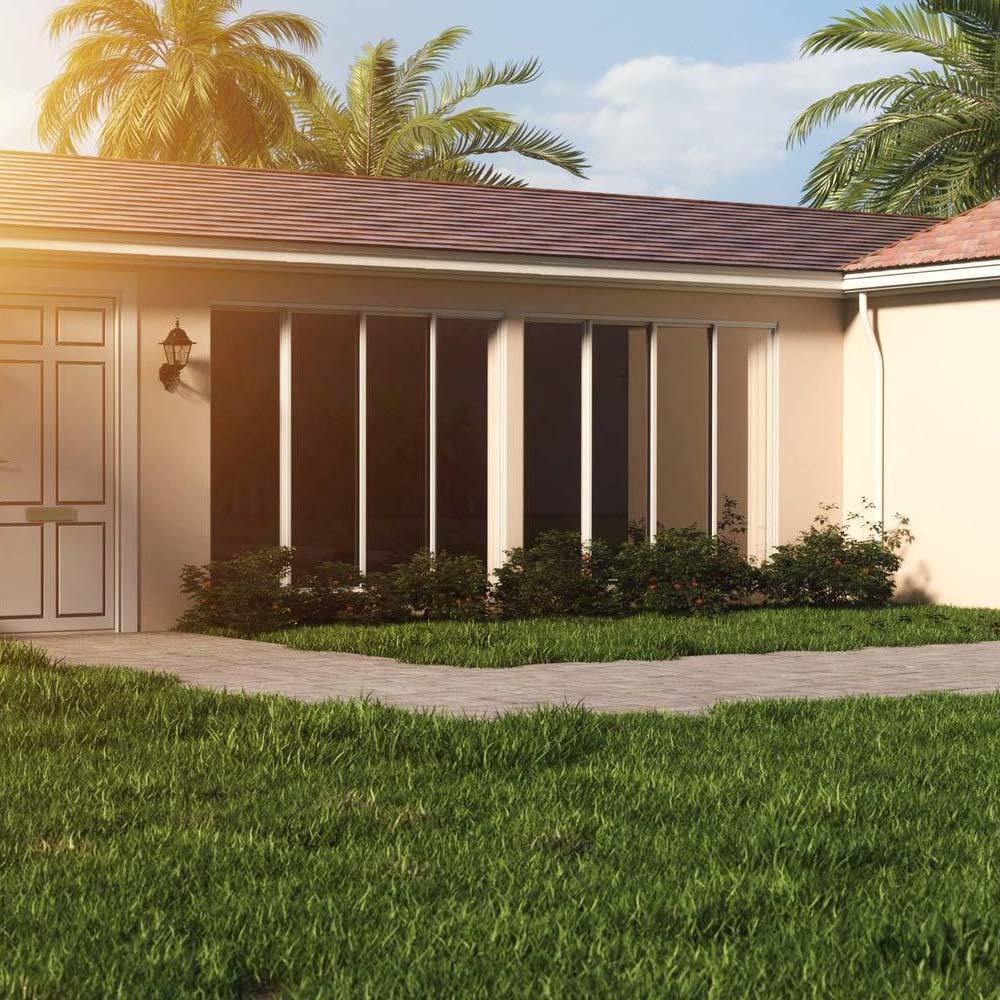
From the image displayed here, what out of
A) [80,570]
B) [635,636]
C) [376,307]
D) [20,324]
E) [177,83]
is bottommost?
[635,636]

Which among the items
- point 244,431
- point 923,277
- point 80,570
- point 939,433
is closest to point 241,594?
point 80,570

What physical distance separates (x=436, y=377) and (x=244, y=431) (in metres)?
1.87

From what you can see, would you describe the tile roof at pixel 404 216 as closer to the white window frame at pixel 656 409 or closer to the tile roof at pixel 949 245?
the tile roof at pixel 949 245

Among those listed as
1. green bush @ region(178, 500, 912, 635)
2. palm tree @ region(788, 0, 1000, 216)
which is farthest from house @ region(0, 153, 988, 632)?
palm tree @ region(788, 0, 1000, 216)

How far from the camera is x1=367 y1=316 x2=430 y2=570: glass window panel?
14.1 metres

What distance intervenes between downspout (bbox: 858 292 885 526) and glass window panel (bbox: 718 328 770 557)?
1.02m

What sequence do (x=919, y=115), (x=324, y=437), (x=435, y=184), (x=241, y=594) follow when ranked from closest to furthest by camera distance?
1. (x=241, y=594)
2. (x=324, y=437)
3. (x=435, y=184)
4. (x=919, y=115)

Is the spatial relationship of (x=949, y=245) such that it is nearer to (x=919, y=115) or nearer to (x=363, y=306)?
(x=363, y=306)

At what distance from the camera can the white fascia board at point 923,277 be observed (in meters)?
14.3

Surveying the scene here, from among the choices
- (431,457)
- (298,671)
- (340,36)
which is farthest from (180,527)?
(340,36)

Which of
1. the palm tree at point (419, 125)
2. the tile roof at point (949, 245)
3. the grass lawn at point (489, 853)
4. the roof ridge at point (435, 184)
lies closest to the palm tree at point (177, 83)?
the palm tree at point (419, 125)

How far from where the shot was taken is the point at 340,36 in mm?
33844

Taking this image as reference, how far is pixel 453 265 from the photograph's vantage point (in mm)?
14086

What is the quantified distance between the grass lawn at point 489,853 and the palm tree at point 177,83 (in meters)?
27.4
